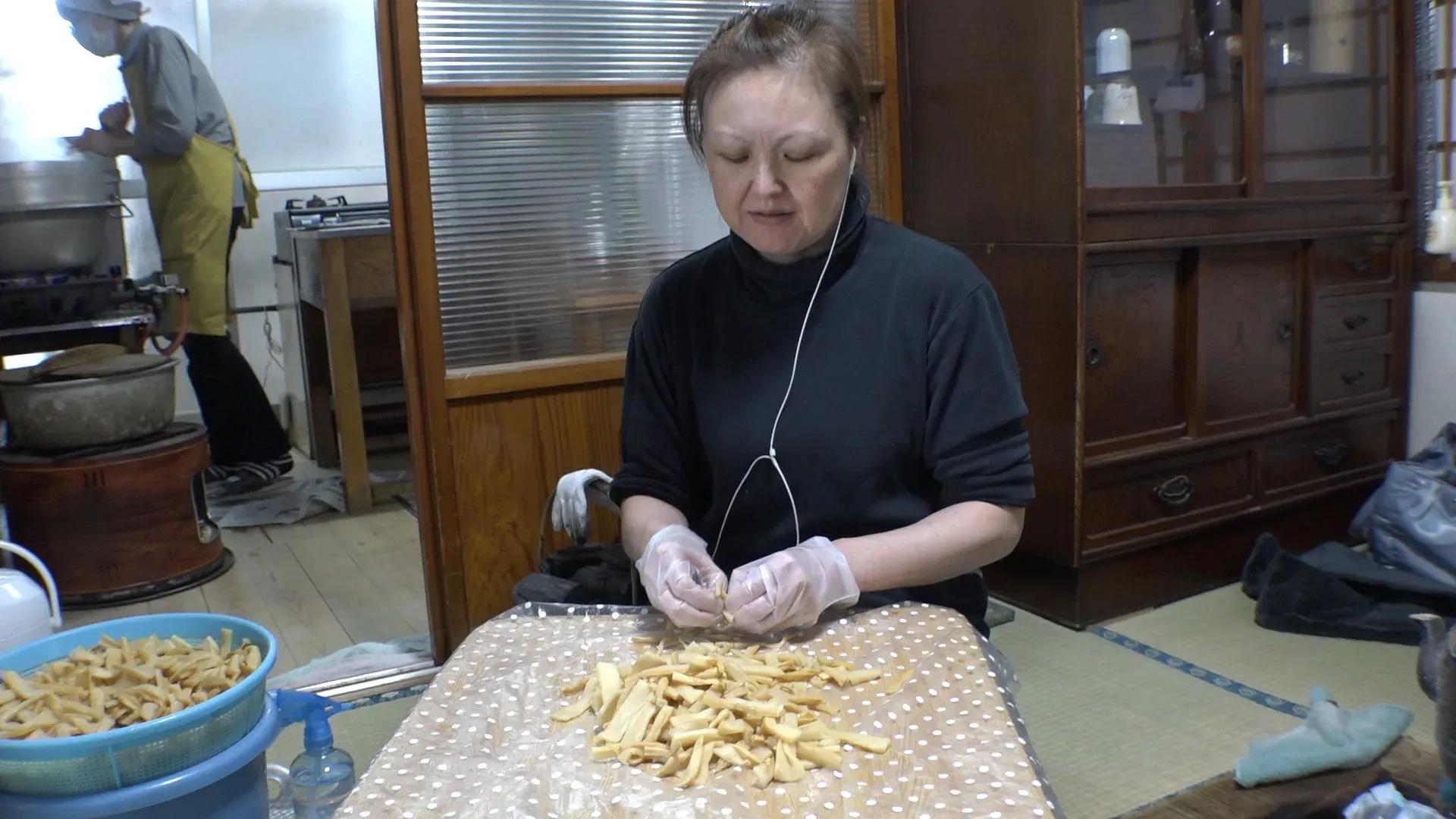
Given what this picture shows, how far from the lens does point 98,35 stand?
3996 mm

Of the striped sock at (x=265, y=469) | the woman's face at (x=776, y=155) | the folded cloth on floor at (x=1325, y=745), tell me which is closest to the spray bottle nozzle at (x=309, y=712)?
the woman's face at (x=776, y=155)

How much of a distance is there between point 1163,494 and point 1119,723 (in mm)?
662

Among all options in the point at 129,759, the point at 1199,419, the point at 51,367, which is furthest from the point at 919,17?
the point at 51,367

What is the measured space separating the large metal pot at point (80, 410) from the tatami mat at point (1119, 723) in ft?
6.98

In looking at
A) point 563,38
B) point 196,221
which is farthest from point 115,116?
point 563,38

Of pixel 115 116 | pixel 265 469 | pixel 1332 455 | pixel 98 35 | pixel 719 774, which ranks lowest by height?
pixel 265 469

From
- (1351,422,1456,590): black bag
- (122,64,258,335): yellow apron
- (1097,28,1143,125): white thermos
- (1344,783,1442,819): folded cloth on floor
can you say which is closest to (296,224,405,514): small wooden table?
(122,64,258,335): yellow apron

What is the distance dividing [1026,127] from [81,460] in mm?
2252

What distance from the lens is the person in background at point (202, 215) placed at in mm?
3600

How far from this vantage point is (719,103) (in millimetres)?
1215

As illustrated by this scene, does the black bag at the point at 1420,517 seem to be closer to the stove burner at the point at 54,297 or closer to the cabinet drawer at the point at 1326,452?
the cabinet drawer at the point at 1326,452

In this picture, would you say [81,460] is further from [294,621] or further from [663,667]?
[663,667]

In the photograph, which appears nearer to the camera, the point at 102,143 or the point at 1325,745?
the point at 1325,745

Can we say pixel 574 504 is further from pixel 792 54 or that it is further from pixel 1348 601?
pixel 1348 601
